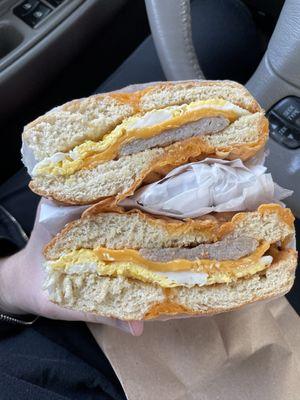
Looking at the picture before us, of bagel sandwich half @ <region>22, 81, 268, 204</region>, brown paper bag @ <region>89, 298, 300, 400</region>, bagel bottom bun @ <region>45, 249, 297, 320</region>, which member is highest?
bagel sandwich half @ <region>22, 81, 268, 204</region>

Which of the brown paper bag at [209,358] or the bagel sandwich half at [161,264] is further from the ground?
the bagel sandwich half at [161,264]

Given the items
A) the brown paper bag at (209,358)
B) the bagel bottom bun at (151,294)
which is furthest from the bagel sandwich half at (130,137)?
the brown paper bag at (209,358)

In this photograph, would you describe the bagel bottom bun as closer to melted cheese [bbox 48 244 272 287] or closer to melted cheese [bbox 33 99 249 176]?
melted cheese [bbox 48 244 272 287]

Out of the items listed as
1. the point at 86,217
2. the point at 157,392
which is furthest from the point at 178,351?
the point at 86,217

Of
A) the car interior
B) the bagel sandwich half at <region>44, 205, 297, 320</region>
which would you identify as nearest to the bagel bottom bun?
the bagel sandwich half at <region>44, 205, 297, 320</region>

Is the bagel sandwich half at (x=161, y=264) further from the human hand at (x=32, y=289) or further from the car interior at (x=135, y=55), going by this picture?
the car interior at (x=135, y=55)

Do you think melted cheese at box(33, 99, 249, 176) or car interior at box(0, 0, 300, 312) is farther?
car interior at box(0, 0, 300, 312)

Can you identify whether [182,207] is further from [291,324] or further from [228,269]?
[291,324]
